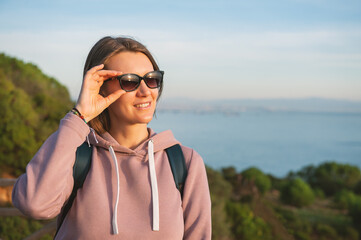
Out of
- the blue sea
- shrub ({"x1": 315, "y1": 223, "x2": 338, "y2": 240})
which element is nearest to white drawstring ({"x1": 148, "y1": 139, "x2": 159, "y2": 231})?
shrub ({"x1": 315, "y1": 223, "x2": 338, "y2": 240})

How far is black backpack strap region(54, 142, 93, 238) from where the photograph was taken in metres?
1.62

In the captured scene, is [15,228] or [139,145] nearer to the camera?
[139,145]

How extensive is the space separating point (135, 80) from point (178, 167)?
18.3 inches

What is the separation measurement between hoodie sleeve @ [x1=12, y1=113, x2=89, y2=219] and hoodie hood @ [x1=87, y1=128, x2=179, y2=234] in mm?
236

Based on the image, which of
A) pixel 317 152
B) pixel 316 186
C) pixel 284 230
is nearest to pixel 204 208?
pixel 284 230

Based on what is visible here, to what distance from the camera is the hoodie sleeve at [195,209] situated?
1.69 metres

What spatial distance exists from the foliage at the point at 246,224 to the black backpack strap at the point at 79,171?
863cm

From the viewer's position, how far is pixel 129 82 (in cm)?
169

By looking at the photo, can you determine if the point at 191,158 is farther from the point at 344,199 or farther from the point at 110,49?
the point at 344,199

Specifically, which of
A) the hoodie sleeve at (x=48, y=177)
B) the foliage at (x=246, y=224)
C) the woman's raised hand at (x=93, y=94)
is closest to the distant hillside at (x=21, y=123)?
the foliage at (x=246, y=224)

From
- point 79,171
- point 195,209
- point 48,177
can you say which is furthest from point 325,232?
point 48,177

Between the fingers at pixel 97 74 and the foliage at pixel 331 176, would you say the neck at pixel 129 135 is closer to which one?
the fingers at pixel 97 74

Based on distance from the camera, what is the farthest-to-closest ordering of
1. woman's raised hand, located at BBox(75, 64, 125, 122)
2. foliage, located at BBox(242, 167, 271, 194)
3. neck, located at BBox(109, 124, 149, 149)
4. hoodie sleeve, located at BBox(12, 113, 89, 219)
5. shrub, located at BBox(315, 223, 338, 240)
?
foliage, located at BBox(242, 167, 271, 194), shrub, located at BBox(315, 223, 338, 240), neck, located at BBox(109, 124, 149, 149), woman's raised hand, located at BBox(75, 64, 125, 122), hoodie sleeve, located at BBox(12, 113, 89, 219)

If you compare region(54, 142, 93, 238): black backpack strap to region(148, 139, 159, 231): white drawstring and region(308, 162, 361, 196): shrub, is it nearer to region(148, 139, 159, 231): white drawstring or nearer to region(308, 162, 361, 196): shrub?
region(148, 139, 159, 231): white drawstring
